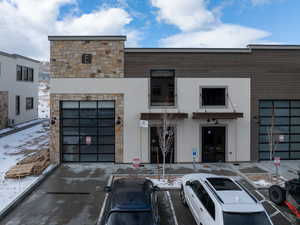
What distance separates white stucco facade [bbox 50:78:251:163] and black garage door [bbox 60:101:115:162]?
3.35 feet

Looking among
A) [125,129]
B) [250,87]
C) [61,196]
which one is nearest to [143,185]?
[61,196]

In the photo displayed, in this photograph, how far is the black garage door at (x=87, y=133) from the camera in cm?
1469

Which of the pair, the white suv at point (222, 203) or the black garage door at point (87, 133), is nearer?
the white suv at point (222, 203)

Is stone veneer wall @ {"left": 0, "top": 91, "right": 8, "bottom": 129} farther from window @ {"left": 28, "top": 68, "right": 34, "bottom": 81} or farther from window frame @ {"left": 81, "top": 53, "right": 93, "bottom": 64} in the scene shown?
window frame @ {"left": 81, "top": 53, "right": 93, "bottom": 64}

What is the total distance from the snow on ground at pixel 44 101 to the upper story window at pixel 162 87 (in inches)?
1112

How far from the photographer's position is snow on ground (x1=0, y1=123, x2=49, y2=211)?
9712 mm

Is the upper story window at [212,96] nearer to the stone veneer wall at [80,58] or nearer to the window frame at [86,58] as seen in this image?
the stone veneer wall at [80,58]

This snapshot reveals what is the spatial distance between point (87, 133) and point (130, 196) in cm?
880

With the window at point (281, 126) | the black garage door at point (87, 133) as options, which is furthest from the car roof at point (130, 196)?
the window at point (281, 126)

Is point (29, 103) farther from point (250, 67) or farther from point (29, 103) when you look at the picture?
point (250, 67)

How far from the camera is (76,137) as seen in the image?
1480cm

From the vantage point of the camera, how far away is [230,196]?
6.58 metres

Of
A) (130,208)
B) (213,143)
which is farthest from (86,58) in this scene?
(130,208)

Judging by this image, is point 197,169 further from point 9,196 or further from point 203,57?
point 9,196
